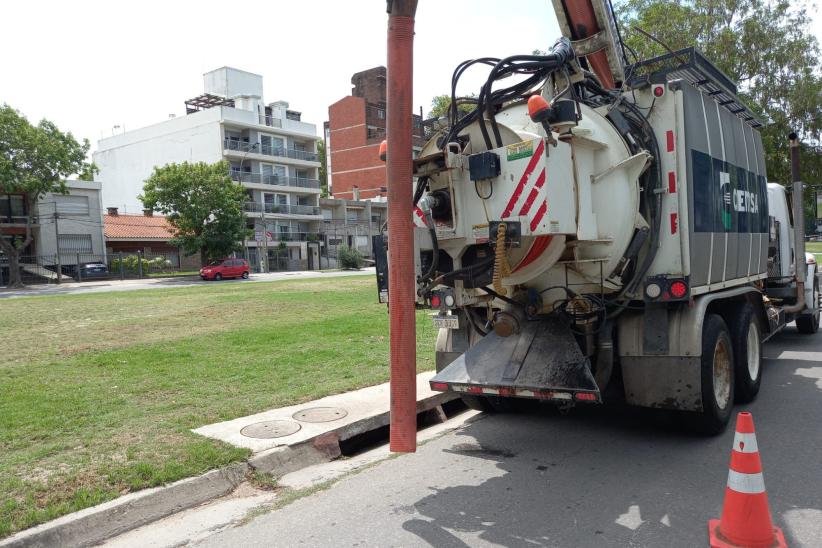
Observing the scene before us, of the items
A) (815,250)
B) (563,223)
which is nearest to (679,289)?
(563,223)

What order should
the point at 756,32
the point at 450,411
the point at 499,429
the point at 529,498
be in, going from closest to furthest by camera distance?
1. the point at 529,498
2. the point at 499,429
3. the point at 450,411
4. the point at 756,32

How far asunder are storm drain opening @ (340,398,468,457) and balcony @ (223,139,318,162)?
2022 inches

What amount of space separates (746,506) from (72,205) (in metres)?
49.6

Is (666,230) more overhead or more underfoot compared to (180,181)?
more underfoot

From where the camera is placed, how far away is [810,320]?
36.0 ft

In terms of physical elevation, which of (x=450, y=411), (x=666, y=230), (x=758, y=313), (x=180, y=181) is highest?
(x=180, y=181)

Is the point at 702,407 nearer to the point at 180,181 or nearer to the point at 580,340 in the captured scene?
the point at 580,340

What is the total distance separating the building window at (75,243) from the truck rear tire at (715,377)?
154 ft

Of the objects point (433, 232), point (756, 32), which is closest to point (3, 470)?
point (433, 232)

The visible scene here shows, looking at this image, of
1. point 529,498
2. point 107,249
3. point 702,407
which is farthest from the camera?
point 107,249

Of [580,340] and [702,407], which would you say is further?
[580,340]

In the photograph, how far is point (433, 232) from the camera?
15.2 ft

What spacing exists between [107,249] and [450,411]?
157ft

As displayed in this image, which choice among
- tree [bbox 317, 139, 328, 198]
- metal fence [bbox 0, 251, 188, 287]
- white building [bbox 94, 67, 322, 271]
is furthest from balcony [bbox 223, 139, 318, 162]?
tree [bbox 317, 139, 328, 198]
